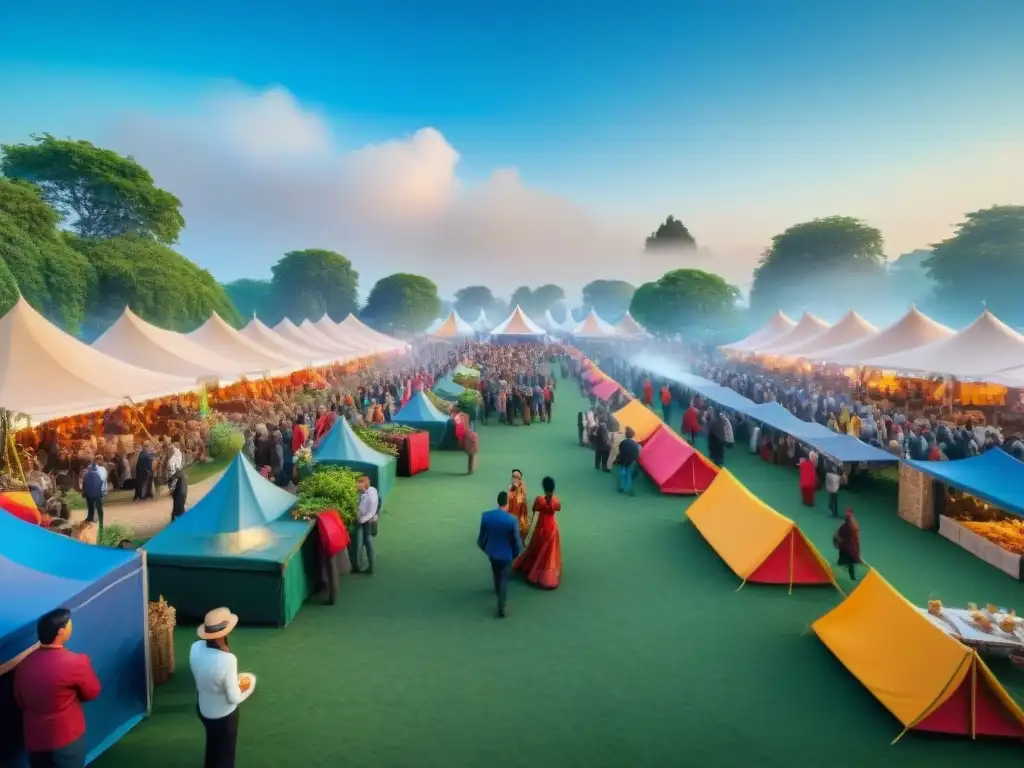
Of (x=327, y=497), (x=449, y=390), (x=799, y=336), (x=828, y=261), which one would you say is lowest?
(x=327, y=497)

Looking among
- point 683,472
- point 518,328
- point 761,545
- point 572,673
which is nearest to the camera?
point 572,673

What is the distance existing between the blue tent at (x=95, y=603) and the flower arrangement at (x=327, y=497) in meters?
2.87

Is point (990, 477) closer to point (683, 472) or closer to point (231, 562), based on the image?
point (683, 472)

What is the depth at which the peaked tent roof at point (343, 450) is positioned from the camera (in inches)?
465

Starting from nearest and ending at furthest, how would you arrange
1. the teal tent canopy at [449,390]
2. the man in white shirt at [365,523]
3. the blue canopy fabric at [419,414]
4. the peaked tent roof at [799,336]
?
the man in white shirt at [365,523] → the blue canopy fabric at [419,414] → the teal tent canopy at [449,390] → the peaked tent roof at [799,336]

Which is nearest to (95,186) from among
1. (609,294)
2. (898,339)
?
(898,339)

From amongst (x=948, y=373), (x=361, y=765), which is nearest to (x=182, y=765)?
(x=361, y=765)

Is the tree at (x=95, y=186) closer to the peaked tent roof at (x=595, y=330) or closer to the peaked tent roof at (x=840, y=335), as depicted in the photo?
the peaked tent roof at (x=595, y=330)

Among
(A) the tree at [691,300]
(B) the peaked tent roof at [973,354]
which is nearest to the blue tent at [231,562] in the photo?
(B) the peaked tent roof at [973,354]

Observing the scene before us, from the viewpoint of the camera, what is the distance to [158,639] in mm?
5848

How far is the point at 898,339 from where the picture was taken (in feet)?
78.9

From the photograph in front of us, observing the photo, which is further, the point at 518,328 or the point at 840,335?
the point at 518,328

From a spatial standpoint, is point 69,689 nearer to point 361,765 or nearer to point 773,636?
point 361,765

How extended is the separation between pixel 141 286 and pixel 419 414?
70.2ft
